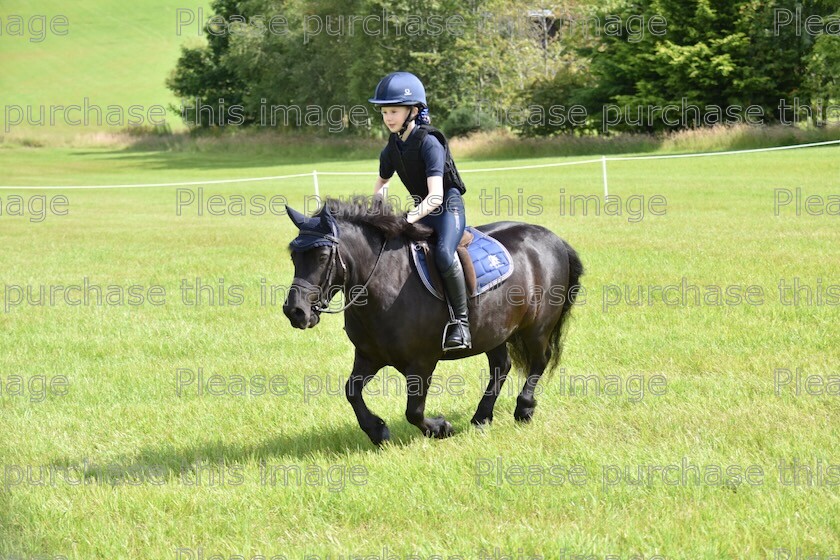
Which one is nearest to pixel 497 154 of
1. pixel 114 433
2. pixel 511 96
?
pixel 511 96

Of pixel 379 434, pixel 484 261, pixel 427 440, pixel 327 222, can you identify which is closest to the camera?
pixel 327 222

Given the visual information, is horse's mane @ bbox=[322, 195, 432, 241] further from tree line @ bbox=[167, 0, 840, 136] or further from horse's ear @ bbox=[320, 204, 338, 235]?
tree line @ bbox=[167, 0, 840, 136]

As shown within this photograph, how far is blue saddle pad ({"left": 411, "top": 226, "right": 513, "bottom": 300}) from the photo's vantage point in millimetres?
6414

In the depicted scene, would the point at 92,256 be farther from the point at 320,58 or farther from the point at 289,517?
the point at 320,58

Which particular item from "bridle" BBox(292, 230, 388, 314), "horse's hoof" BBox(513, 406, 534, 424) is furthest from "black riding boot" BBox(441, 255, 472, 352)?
"horse's hoof" BBox(513, 406, 534, 424)

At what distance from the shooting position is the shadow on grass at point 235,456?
6.22m

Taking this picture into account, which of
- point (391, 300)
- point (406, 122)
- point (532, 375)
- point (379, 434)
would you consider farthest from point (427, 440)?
point (406, 122)

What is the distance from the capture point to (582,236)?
19234 millimetres

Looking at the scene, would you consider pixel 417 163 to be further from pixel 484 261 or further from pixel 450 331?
pixel 450 331

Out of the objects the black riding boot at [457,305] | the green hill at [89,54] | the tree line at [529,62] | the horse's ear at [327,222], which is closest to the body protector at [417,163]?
the black riding boot at [457,305]

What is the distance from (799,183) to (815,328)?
1869cm

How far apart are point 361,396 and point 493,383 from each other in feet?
4.52

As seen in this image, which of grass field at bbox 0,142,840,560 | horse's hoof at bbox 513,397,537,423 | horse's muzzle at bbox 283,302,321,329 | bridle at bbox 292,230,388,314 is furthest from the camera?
horse's hoof at bbox 513,397,537,423

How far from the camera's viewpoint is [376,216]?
633 centimetres
